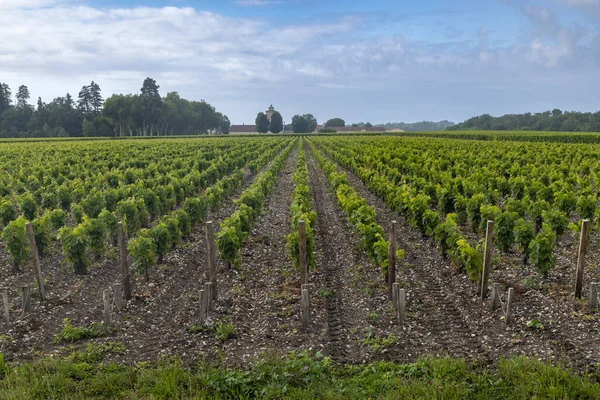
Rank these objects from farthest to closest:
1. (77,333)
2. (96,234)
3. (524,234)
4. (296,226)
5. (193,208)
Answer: (193,208), (296,226), (96,234), (524,234), (77,333)

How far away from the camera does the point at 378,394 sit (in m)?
6.25

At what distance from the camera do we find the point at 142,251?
11.0 meters

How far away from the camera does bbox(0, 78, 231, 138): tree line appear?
111 meters

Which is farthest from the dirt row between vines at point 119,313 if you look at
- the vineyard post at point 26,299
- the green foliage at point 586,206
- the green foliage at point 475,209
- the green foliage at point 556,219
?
the green foliage at point 586,206

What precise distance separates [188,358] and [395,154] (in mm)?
31859

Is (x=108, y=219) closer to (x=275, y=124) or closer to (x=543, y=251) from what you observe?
(x=543, y=251)

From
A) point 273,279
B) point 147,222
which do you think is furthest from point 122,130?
point 273,279

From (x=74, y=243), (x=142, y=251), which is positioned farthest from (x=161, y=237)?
(x=74, y=243)

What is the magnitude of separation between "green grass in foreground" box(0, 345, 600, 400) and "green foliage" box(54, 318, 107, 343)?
1114 mm

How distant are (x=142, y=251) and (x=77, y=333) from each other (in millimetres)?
2970

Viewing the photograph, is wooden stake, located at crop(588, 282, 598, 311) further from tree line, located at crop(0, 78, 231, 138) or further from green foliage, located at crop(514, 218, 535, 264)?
tree line, located at crop(0, 78, 231, 138)

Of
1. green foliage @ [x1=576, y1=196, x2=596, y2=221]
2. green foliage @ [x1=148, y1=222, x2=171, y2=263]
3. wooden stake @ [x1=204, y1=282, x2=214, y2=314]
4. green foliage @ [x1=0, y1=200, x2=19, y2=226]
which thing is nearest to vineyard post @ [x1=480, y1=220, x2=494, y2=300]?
wooden stake @ [x1=204, y1=282, x2=214, y2=314]

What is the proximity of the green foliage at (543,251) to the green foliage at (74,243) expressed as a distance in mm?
10620

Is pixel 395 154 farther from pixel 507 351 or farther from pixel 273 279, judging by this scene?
pixel 507 351
